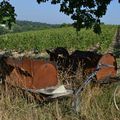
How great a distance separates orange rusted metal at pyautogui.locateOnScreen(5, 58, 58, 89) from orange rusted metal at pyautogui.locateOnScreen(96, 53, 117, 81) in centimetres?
101

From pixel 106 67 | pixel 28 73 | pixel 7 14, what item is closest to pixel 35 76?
pixel 28 73

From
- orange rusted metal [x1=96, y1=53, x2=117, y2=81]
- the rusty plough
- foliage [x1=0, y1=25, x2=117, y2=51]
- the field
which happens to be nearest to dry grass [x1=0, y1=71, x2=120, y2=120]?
the field

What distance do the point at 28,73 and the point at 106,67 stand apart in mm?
1690

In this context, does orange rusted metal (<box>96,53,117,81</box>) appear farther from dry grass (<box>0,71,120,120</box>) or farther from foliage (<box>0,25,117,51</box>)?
foliage (<box>0,25,117,51</box>)

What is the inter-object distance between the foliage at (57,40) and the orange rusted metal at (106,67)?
2974 centimetres

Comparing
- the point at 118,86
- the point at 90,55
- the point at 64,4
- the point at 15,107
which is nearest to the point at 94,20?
the point at 64,4

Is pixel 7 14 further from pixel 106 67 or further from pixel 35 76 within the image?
pixel 106 67

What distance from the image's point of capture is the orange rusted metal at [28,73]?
682 centimetres

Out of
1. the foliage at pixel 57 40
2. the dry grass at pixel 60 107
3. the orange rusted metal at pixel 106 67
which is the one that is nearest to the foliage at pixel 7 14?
the dry grass at pixel 60 107

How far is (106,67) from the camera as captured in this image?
309 inches

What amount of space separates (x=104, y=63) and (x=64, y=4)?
255 centimetres

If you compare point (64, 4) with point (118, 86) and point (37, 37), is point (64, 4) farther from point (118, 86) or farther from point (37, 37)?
point (37, 37)

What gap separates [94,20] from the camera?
9930 millimetres

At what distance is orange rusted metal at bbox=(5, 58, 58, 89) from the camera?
6816 millimetres
